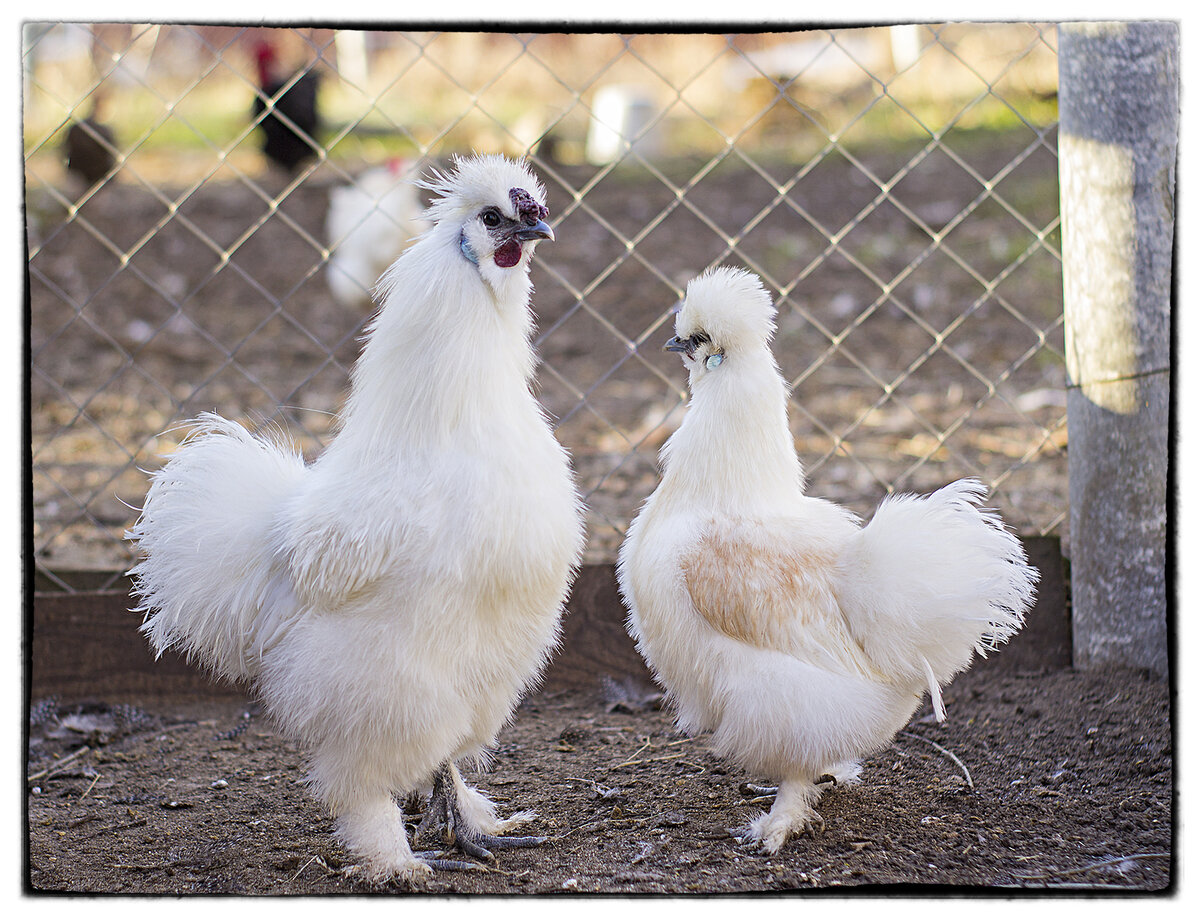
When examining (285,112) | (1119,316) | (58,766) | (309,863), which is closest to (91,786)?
(58,766)

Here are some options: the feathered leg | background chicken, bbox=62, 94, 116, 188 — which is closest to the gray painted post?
the feathered leg

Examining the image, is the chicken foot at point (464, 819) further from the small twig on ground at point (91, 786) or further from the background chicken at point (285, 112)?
the background chicken at point (285, 112)

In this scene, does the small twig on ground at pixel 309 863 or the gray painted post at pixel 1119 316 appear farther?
the gray painted post at pixel 1119 316

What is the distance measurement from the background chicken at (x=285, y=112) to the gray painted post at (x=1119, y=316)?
7232 millimetres

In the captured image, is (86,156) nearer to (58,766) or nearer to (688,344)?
(58,766)

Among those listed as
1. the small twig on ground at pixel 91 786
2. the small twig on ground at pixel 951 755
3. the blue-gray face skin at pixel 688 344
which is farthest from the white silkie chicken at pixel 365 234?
the small twig on ground at pixel 951 755

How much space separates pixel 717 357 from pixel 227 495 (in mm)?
1135

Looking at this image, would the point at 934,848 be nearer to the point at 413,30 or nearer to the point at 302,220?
the point at 413,30

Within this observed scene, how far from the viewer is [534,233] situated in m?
2.07

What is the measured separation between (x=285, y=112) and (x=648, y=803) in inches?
335

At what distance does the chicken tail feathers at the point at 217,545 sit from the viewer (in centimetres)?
219

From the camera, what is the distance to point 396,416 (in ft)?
6.89

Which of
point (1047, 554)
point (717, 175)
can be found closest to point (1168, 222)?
point (1047, 554)

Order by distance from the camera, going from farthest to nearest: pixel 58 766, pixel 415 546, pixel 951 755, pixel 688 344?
pixel 58 766, pixel 951 755, pixel 688 344, pixel 415 546
